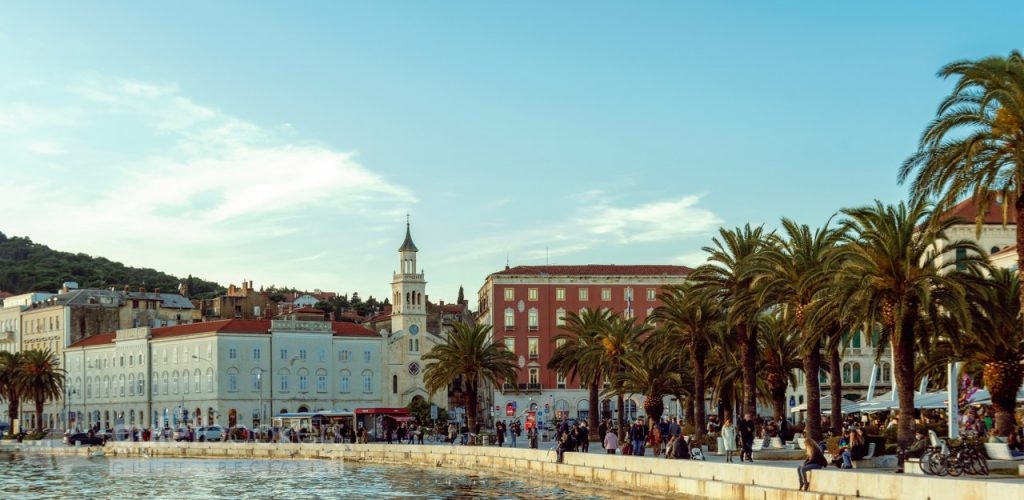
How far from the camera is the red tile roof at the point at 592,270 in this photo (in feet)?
422

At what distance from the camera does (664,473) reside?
4319 cm

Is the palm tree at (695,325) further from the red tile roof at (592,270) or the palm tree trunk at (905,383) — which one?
the red tile roof at (592,270)

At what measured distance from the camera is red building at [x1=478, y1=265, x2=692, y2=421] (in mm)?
126812

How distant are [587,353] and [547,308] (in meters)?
53.6

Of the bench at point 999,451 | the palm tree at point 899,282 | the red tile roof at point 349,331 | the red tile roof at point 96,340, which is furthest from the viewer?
the red tile roof at point 96,340

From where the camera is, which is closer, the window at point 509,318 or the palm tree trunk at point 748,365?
the palm tree trunk at point 748,365

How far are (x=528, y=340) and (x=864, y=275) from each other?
88.2 m

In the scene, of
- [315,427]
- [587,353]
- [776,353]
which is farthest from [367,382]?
[776,353]

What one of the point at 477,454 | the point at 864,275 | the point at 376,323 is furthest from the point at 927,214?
the point at 376,323

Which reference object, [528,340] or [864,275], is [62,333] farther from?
[864,275]

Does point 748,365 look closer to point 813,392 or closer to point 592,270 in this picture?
point 813,392

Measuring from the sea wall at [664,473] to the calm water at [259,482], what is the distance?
4.57 ft

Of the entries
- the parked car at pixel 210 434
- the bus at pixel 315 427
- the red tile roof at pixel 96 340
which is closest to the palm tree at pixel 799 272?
the bus at pixel 315 427

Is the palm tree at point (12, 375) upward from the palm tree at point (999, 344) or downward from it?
downward
